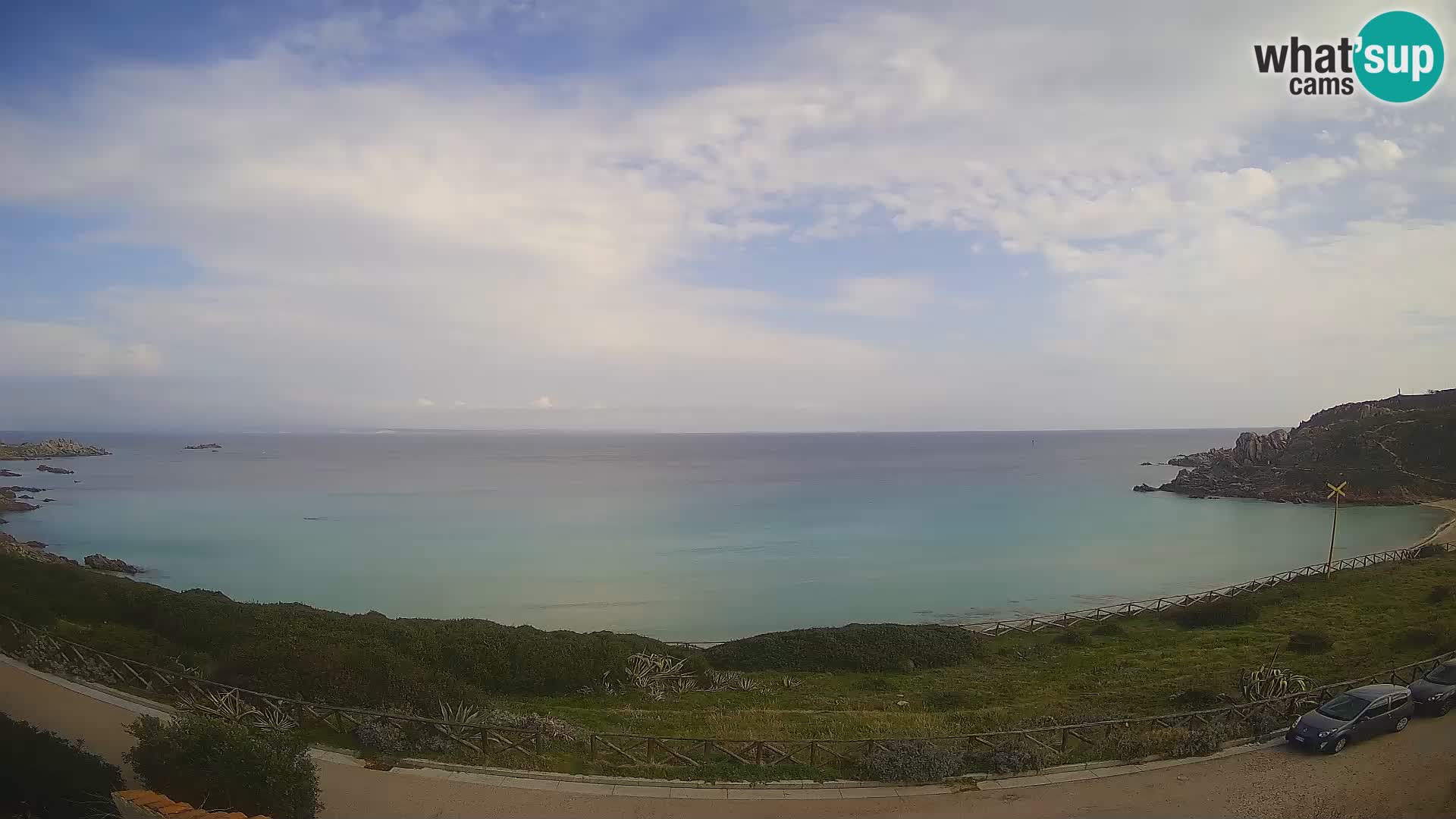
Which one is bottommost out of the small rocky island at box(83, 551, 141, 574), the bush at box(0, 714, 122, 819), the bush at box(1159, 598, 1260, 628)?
the small rocky island at box(83, 551, 141, 574)

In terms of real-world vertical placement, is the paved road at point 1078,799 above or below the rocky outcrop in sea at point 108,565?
above

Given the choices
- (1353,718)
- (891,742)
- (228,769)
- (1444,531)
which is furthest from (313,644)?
(1444,531)

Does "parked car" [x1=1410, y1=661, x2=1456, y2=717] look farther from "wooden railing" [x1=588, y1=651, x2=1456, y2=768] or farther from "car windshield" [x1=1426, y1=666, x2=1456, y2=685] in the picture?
"wooden railing" [x1=588, y1=651, x2=1456, y2=768]

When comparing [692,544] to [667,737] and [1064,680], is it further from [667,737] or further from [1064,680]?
[667,737]

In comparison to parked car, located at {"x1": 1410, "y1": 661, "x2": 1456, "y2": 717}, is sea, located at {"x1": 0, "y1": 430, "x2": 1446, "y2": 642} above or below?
below

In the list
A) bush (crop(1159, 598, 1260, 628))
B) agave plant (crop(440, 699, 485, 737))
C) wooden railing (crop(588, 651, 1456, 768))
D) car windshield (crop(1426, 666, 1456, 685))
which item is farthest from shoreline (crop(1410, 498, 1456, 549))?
agave plant (crop(440, 699, 485, 737))

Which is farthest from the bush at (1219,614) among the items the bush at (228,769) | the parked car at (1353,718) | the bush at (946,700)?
the bush at (228,769)

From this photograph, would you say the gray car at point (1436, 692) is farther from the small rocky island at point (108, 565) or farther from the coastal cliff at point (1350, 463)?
the coastal cliff at point (1350, 463)
